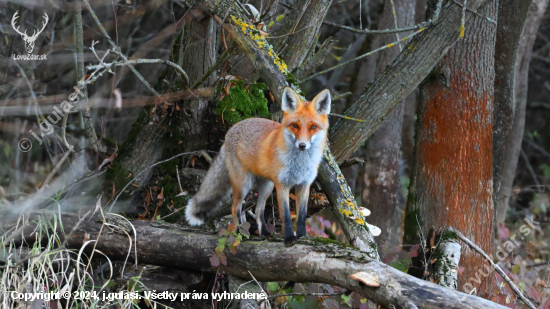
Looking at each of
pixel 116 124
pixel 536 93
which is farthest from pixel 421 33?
pixel 536 93

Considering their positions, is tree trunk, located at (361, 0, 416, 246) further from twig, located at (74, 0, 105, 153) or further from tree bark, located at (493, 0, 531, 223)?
twig, located at (74, 0, 105, 153)

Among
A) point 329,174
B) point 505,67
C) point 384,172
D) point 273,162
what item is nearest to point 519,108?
point 505,67

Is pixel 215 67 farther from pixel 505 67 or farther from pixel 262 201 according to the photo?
pixel 505 67

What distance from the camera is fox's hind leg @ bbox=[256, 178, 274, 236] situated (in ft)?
15.4

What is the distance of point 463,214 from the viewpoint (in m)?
5.59

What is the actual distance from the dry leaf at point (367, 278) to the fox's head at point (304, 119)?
3.71 feet

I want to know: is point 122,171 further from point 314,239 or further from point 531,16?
point 531,16

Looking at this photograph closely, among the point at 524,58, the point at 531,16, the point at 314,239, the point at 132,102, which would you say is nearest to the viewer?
the point at 132,102

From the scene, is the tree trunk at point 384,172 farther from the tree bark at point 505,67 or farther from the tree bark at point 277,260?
the tree bark at point 277,260

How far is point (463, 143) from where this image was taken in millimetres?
5629

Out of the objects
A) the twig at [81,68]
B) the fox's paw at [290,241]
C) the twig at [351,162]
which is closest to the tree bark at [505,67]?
the twig at [351,162]

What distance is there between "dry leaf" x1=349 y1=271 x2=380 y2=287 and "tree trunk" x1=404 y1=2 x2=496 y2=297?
8.55 feet

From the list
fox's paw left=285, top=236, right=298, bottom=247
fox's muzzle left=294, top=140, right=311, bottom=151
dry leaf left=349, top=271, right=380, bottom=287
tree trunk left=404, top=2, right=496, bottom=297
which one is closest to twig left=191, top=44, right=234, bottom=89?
fox's muzzle left=294, top=140, right=311, bottom=151

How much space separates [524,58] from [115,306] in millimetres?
8365
